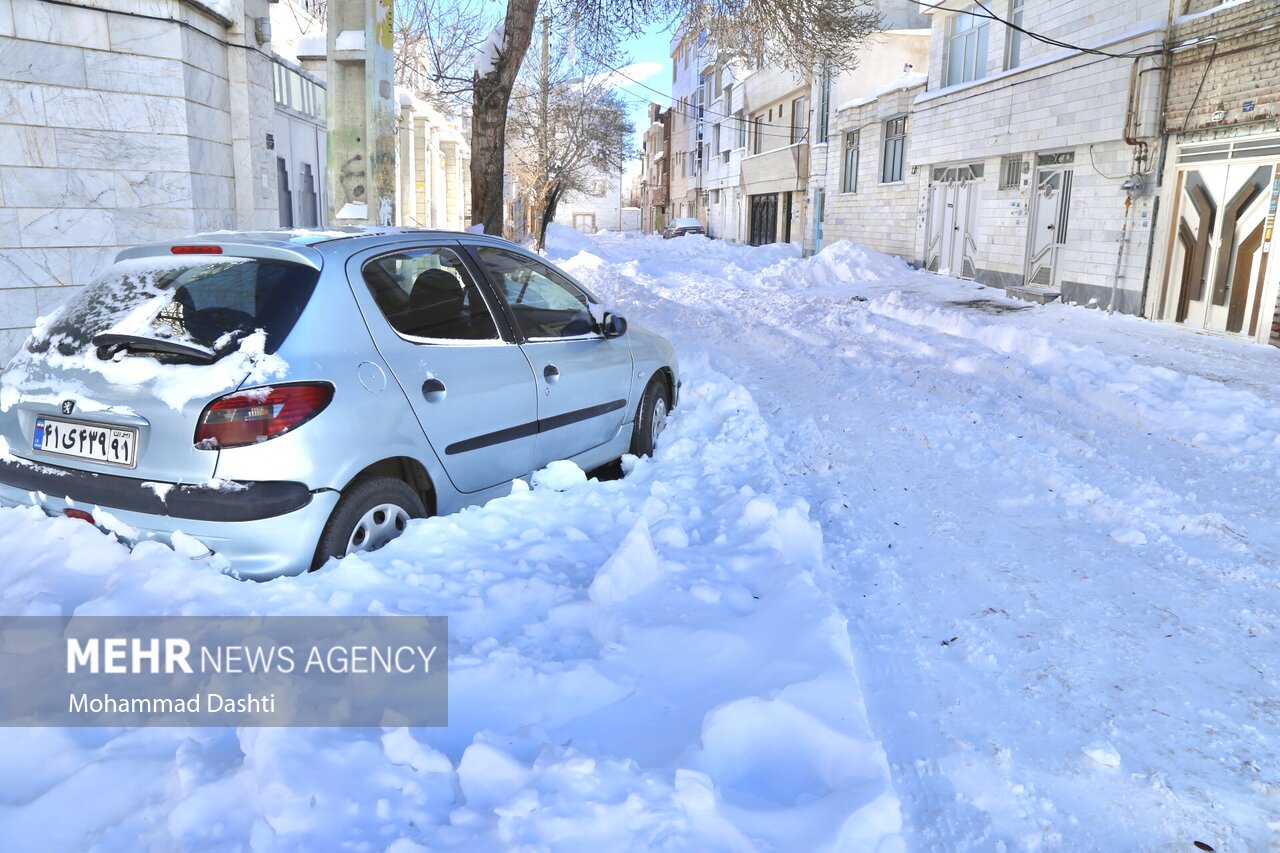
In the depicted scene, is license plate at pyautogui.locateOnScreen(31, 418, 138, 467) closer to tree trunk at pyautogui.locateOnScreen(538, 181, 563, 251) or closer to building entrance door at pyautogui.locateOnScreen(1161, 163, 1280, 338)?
building entrance door at pyautogui.locateOnScreen(1161, 163, 1280, 338)

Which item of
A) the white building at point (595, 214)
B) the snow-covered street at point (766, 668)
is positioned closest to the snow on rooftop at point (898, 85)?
the snow-covered street at point (766, 668)

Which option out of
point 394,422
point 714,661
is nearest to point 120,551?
point 394,422

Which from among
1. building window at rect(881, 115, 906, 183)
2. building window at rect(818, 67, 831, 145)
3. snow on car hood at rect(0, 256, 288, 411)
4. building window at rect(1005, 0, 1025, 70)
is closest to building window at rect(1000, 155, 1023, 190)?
building window at rect(1005, 0, 1025, 70)

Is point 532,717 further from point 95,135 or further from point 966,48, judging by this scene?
point 966,48

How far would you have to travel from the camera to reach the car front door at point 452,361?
383 cm

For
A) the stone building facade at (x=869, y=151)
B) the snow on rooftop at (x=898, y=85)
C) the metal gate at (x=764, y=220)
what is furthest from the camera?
the metal gate at (x=764, y=220)

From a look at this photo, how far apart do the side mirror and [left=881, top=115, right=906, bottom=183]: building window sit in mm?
21046

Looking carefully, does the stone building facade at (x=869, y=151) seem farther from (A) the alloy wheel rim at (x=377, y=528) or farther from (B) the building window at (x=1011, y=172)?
(A) the alloy wheel rim at (x=377, y=528)

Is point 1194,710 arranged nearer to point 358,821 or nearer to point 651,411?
point 358,821

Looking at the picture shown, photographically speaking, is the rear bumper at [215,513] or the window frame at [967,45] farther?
the window frame at [967,45]

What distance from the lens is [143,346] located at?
341cm

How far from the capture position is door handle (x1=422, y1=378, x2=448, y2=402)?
3.86 m

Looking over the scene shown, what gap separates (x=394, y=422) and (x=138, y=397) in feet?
3.06

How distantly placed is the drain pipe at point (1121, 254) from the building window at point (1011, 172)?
373 centimetres
